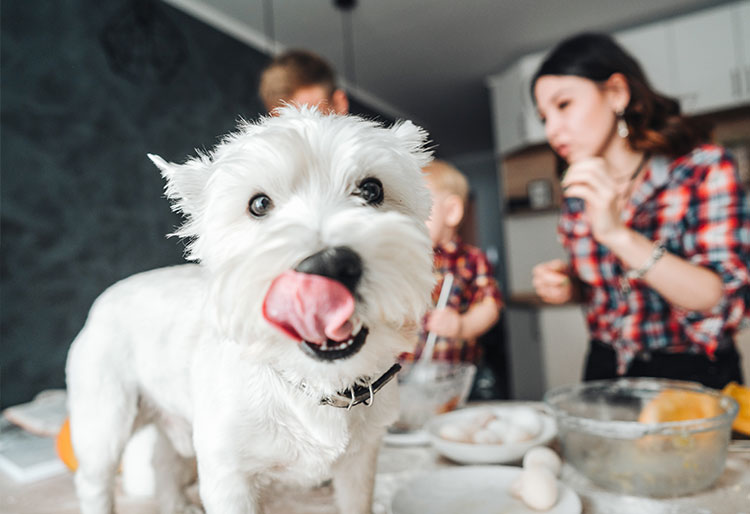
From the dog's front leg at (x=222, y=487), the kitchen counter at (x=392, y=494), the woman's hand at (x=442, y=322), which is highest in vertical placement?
the woman's hand at (x=442, y=322)

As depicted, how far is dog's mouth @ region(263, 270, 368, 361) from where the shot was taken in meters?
0.33

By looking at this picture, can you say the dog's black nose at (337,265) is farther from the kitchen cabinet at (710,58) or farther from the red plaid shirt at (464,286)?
the kitchen cabinet at (710,58)

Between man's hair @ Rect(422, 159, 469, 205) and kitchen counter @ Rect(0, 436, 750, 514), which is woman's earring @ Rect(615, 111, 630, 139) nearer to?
man's hair @ Rect(422, 159, 469, 205)

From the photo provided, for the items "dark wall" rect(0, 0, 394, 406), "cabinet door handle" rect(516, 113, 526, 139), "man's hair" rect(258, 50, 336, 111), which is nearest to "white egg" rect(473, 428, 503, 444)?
"man's hair" rect(258, 50, 336, 111)

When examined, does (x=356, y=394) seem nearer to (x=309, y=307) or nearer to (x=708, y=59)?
(x=309, y=307)

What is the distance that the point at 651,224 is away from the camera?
48.2 inches

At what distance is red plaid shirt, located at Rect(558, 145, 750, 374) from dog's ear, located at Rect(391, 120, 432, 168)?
3.07 ft

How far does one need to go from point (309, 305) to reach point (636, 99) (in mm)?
1225

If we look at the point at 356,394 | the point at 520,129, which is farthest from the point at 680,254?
the point at 520,129

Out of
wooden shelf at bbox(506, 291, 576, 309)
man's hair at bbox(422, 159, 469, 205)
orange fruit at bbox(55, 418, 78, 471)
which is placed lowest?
wooden shelf at bbox(506, 291, 576, 309)

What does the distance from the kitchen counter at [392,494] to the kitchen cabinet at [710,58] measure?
130 inches

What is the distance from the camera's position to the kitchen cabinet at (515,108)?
3.81m

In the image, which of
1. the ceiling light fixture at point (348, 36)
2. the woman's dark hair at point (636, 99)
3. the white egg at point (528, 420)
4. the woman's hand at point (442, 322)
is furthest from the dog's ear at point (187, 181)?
Result: the ceiling light fixture at point (348, 36)

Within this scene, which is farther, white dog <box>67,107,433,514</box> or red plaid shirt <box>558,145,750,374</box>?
red plaid shirt <box>558,145,750,374</box>
